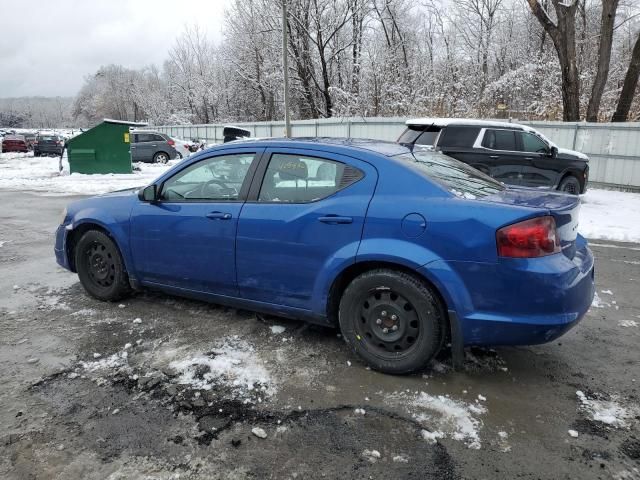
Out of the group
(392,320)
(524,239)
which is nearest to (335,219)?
(392,320)

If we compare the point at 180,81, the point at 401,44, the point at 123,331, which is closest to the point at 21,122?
the point at 180,81

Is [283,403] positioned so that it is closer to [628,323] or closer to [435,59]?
[628,323]

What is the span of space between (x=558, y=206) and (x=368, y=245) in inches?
48.7

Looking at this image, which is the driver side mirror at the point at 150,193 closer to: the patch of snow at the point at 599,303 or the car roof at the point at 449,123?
the patch of snow at the point at 599,303

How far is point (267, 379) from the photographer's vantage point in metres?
3.21

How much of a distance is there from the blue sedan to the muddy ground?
316 mm

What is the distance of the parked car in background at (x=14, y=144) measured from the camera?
35562mm

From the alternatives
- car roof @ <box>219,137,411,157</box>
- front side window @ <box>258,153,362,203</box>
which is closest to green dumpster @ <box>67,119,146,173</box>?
car roof @ <box>219,137,411,157</box>

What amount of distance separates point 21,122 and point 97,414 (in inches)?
7269

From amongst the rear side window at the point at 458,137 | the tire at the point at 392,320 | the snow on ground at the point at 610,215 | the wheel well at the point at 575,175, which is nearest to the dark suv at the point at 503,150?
the rear side window at the point at 458,137

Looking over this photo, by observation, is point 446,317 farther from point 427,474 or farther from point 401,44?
point 401,44

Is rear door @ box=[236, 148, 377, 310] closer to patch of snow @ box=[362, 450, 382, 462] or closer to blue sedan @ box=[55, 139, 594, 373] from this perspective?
blue sedan @ box=[55, 139, 594, 373]

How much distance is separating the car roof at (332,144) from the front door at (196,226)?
133 millimetres

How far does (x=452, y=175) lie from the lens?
11.7 feet
